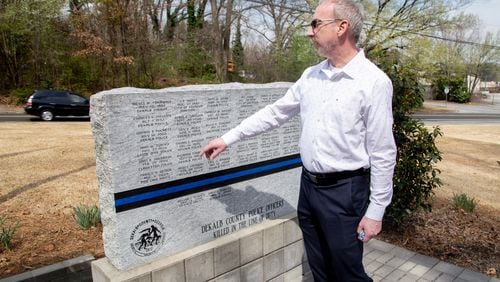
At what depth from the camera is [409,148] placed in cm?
418

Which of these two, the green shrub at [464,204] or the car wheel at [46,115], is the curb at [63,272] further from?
the car wheel at [46,115]

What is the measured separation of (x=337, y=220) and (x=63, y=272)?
7.50ft

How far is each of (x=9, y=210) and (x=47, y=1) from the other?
69.4 ft

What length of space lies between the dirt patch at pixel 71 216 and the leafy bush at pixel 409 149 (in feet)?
1.63

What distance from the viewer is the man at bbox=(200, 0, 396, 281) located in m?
1.95

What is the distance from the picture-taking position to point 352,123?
2.03 m

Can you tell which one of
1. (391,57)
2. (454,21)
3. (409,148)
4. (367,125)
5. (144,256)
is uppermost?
(454,21)

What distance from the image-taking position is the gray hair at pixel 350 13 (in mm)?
1998

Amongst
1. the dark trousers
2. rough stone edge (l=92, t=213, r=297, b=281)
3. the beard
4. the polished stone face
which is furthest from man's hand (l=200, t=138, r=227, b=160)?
the beard

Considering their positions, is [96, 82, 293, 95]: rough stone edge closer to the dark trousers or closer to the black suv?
the dark trousers

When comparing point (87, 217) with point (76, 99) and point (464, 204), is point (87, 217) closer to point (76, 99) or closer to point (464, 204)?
point (464, 204)

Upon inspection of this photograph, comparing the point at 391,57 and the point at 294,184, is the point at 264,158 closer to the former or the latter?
the point at 294,184

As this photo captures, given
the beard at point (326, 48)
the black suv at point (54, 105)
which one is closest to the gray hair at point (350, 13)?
the beard at point (326, 48)

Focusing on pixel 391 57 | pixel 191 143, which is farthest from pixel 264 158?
pixel 391 57
